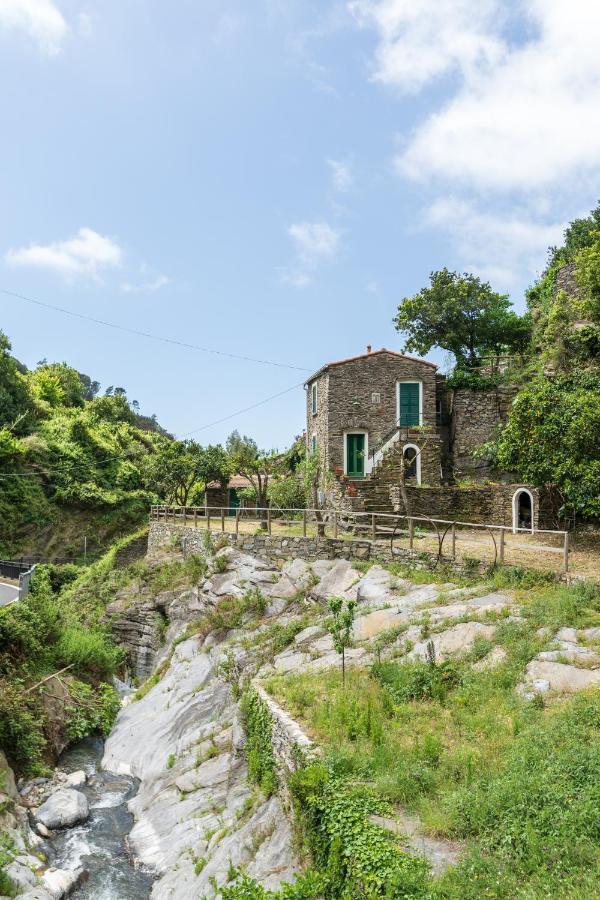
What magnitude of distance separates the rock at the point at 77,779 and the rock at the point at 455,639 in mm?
8837

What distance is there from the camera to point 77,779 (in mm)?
14141

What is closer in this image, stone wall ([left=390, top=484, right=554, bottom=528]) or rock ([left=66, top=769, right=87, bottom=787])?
rock ([left=66, top=769, right=87, bottom=787])

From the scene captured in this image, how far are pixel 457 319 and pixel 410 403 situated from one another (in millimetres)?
6391

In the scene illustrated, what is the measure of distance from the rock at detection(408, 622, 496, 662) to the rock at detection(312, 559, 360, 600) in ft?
15.3

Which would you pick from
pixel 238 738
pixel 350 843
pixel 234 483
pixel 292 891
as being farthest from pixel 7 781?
pixel 234 483

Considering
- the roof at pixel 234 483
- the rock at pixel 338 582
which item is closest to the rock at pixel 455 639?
the rock at pixel 338 582

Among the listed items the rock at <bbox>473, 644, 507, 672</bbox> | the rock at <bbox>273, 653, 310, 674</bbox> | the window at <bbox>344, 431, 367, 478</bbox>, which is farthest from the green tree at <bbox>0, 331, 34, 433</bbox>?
the rock at <bbox>473, 644, 507, 672</bbox>

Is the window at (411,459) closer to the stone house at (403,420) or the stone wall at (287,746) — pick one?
the stone house at (403,420)

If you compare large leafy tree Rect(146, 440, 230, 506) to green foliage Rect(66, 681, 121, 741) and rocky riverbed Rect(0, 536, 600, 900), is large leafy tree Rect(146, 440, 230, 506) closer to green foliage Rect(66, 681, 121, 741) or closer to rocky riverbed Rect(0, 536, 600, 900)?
rocky riverbed Rect(0, 536, 600, 900)

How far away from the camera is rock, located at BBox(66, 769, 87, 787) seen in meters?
13.9

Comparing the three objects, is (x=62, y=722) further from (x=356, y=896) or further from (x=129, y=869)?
(x=356, y=896)

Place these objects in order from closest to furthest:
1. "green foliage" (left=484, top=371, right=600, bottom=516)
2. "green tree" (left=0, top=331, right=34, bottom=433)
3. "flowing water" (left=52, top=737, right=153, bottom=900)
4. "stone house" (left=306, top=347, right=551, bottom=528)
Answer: "flowing water" (left=52, top=737, right=153, bottom=900) < "green foliage" (left=484, top=371, right=600, bottom=516) < "stone house" (left=306, top=347, right=551, bottom=528) < "green tree" (left=0, top=331, right=34, bottom=433)

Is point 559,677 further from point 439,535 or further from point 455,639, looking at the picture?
point 439,535

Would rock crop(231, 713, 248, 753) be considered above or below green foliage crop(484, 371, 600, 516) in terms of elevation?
below
